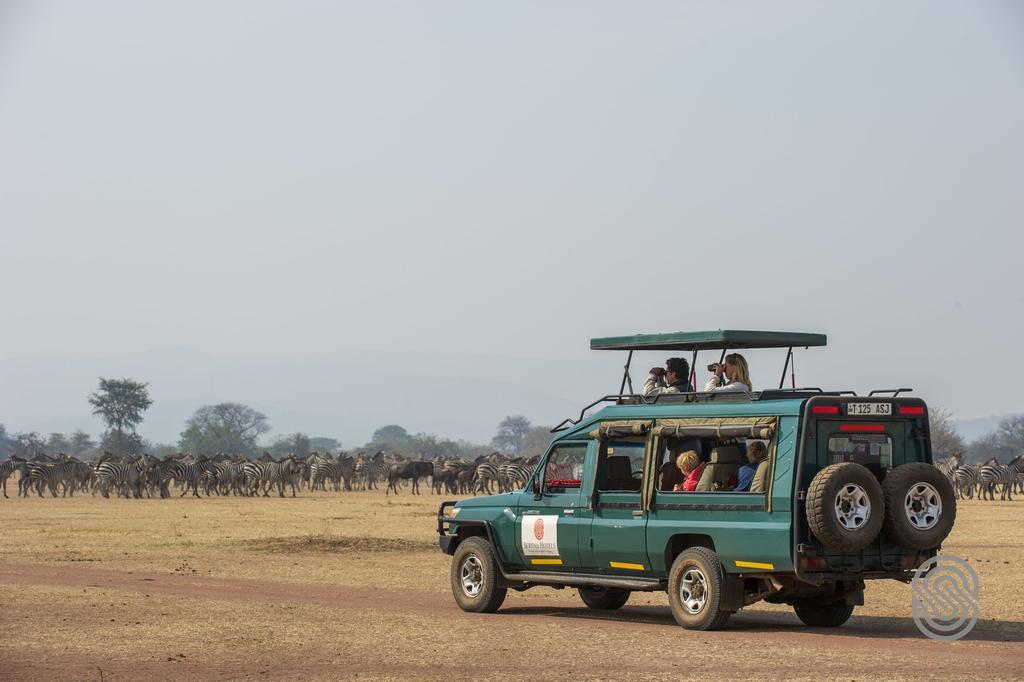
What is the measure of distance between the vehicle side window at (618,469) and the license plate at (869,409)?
9.48ft

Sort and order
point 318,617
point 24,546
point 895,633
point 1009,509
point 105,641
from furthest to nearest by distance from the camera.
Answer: point 1009,509
point 24,546
point 318,617
point 895,633
point 105,641

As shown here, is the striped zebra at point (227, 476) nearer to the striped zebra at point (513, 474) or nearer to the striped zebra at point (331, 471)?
the striped zebra at point (331, 471)

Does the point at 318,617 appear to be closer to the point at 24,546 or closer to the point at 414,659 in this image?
the point at 414,659

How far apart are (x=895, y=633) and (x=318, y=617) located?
683 centimetres

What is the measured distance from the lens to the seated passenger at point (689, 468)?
56.0 ft

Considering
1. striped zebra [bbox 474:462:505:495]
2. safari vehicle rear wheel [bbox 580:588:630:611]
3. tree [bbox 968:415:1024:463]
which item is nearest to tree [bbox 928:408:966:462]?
tree [bbox 968:415:1024:463]

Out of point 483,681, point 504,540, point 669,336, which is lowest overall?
point 483,681

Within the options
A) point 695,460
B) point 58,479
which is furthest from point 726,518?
point 58,479

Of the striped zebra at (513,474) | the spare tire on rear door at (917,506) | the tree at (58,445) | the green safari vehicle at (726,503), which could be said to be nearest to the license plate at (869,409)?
the green safari vehicle at (726,503)

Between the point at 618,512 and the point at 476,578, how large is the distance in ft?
8.41

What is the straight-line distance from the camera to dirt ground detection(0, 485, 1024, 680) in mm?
13875

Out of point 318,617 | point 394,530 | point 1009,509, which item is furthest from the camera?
point 1009,509

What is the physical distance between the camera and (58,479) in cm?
6388

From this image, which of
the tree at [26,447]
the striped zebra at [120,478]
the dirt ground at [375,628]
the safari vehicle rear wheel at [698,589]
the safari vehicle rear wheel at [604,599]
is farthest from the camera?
the tree at [26,447]
